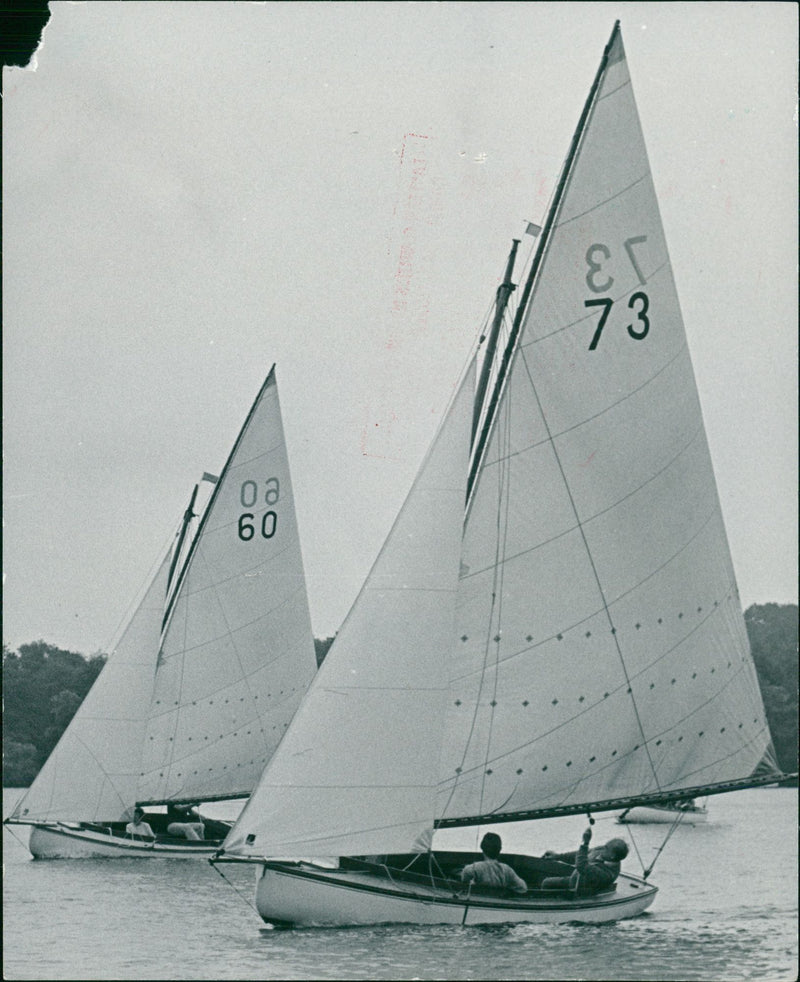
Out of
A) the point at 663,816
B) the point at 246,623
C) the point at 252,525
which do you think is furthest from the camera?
the point at 663,816

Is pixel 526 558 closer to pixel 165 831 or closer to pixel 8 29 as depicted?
pixel 8 29

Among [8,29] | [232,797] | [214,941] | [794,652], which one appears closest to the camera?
[8,29]

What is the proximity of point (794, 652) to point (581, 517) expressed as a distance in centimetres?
3618

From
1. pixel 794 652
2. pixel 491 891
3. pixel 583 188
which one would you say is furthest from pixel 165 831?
pixel 794 652

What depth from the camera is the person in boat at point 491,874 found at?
17.4m

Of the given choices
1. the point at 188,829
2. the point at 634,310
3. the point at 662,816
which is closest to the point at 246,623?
the point at 188,829

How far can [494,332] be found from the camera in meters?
18.9

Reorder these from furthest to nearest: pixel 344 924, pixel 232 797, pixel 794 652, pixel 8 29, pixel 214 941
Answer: pixel 794 652, pixel 232 797, pixel 214 941, pixel 344 924, pixel 8 29

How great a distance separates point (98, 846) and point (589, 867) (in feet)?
54.1

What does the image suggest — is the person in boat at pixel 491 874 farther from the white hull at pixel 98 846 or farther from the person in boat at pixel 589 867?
the white hull at pixel 98 846

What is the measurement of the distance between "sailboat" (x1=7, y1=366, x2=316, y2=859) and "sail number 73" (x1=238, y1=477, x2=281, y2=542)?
0.03 metres

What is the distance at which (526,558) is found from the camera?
59.0ft

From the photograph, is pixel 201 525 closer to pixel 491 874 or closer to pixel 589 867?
pixel 589 867

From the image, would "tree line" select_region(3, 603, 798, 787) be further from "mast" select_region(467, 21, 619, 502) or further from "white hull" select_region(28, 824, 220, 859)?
"mast" select_region(467, 21, 619, 502)
